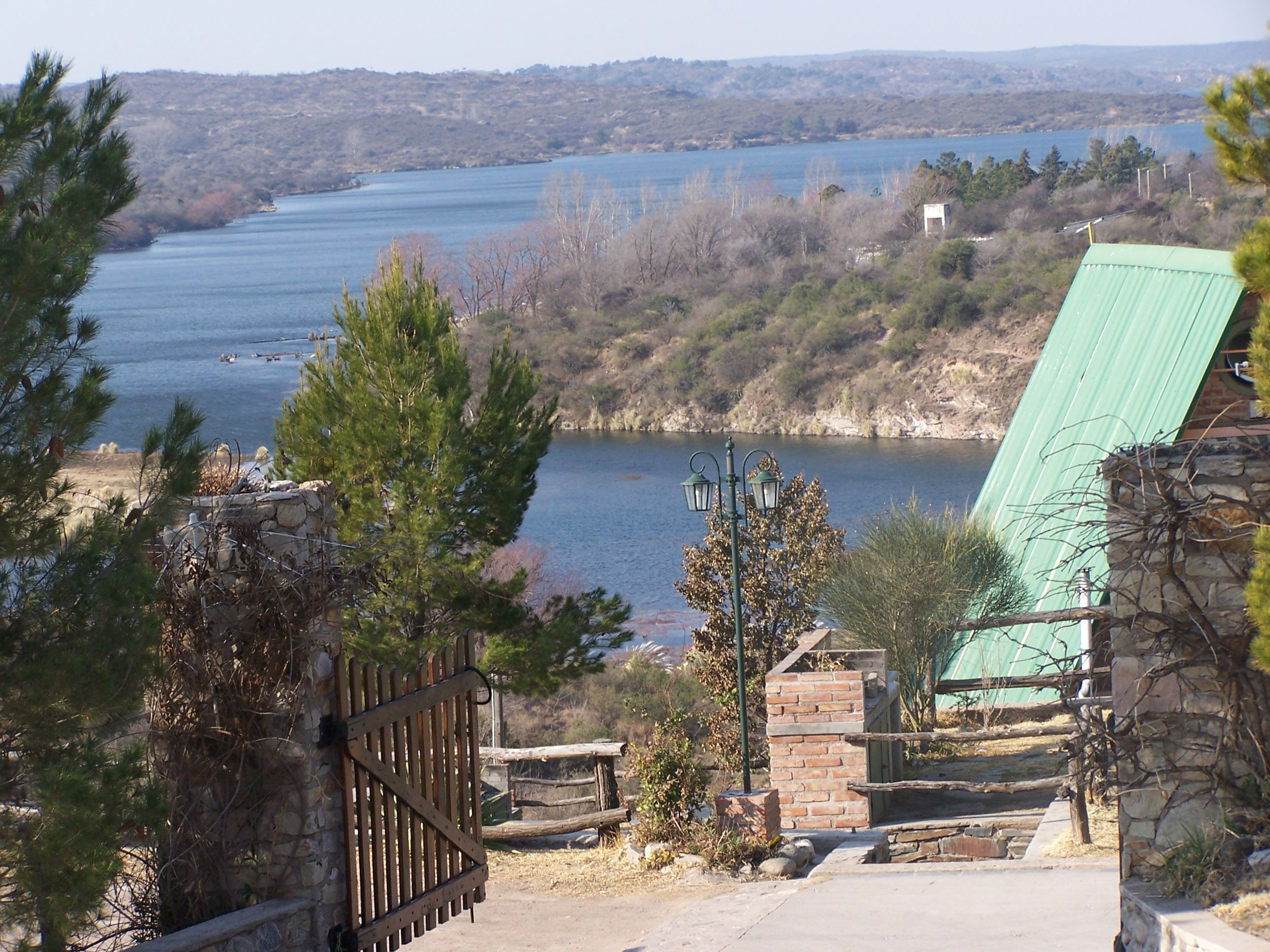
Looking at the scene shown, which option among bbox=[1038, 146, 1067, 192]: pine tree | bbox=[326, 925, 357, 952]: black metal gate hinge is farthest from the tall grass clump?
bbox=[1038, 146, 1067, 192]: pine tree

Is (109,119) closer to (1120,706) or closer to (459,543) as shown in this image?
(1120,706)

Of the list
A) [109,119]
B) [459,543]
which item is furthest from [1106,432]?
[109,119]

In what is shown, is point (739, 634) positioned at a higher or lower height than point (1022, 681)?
lower

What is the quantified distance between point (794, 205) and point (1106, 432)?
64451mm

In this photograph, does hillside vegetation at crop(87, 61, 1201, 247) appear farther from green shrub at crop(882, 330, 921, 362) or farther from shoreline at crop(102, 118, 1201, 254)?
green shrub at crop(882, 330, 921, 362)

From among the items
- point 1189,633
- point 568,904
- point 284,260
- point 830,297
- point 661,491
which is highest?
point 284,260

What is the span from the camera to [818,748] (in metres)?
9.55

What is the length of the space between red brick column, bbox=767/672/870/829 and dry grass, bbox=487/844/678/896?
1.44 metres

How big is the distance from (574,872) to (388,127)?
17479cm

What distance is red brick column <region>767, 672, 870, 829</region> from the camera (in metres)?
9.47

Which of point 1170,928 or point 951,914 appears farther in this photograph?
point 951,914

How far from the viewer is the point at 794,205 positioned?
77.4 m

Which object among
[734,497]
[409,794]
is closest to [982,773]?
[734,497]

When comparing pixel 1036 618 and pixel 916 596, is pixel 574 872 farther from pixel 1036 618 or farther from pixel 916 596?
pixel 916 596
